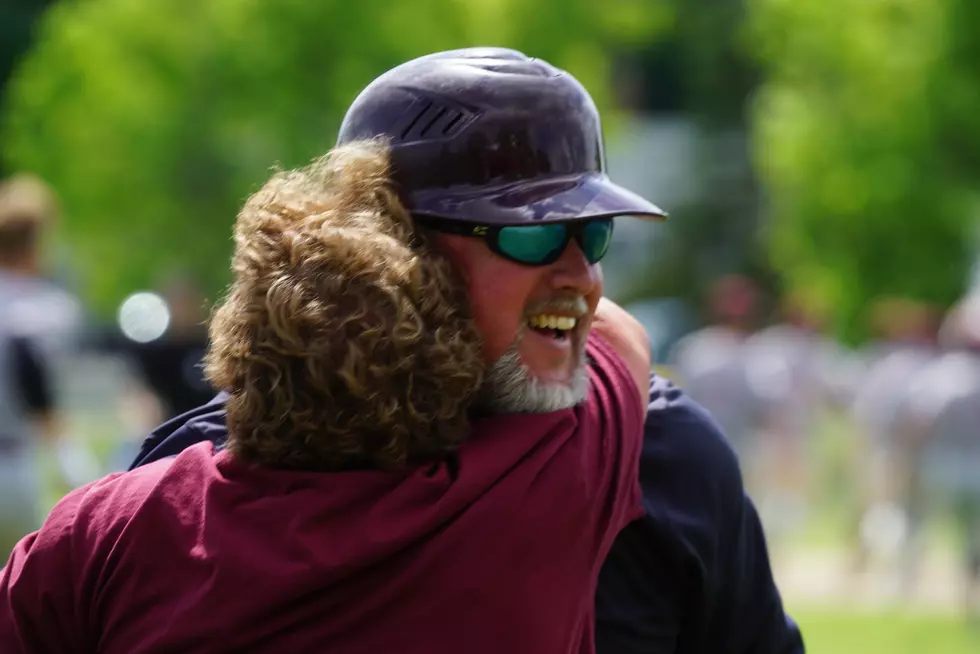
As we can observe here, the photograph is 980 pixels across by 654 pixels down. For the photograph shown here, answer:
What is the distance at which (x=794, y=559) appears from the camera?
13.4 meters

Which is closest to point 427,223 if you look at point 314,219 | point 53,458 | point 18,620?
point 314,219

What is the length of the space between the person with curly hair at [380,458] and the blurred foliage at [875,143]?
1629 centimetres

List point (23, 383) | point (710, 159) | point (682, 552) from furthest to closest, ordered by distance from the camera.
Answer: point (710, 159)
point (23, 383)
point (682, 552)

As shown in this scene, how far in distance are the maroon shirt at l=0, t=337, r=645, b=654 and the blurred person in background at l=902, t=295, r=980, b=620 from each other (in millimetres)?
9169

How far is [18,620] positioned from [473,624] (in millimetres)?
580

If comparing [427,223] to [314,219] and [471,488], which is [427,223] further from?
[471,488]

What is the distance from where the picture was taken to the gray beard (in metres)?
2.35

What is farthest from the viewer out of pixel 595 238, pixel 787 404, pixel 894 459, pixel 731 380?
pixel 787 404

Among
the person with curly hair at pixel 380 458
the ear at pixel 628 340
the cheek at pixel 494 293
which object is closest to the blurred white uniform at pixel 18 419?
the ear at pixel 628 340

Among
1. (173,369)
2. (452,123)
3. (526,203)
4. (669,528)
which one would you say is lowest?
(173,369)

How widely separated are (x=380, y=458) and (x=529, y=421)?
0.22m

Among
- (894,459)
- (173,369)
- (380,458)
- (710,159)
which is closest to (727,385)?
(894,459)

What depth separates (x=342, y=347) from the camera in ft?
7.13

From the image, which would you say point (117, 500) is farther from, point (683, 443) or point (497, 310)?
point (683, 443)
